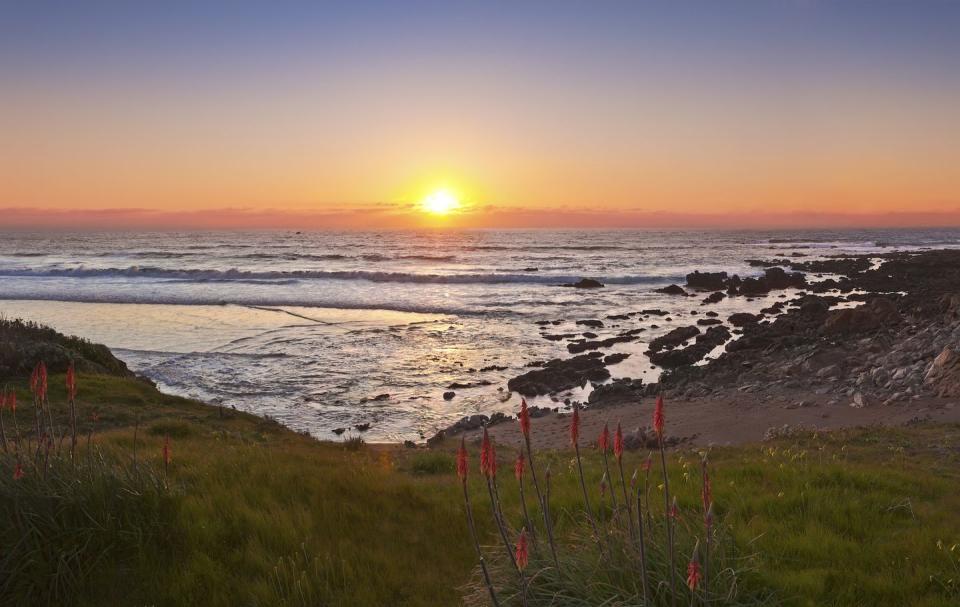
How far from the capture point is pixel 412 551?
5.31m

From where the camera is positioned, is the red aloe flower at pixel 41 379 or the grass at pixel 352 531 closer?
the grass at pixel 352 531

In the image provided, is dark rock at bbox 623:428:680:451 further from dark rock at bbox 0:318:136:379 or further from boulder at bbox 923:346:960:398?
dark rock at bbox 0:318:136:379

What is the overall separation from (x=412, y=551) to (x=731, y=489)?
11.8ft

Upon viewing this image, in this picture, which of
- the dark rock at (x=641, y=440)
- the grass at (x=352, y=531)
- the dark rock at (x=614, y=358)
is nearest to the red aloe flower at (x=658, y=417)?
the grass at (x=352, y=531)

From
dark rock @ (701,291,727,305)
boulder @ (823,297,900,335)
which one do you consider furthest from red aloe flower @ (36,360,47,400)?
dark rock @ (701,291,727,305)

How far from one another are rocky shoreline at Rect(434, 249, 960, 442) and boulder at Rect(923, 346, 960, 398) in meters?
0.02

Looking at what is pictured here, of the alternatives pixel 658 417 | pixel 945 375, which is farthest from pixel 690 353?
pixel 658 417

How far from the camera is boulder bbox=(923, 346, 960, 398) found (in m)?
13.8

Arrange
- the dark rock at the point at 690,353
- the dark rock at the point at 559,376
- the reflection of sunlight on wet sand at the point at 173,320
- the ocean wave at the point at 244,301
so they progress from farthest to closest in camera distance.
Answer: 1. the ocean wave at the point at 244,301
2. the reflection of sunlight on wet sand at the point at 173,320
3. the dark rock at the point at 690,353
4. the dark rock at the point at 559,376

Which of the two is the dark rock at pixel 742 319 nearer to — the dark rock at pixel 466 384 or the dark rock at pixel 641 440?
the dark rock at pixel 466 384

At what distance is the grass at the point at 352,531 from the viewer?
14.5 ft

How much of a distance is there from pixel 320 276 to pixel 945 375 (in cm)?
5345

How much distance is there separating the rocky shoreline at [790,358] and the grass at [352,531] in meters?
3.38

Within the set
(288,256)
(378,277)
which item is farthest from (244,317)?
(288,256)
